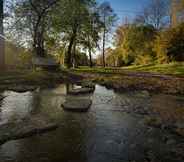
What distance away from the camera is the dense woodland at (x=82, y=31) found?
16156 mm

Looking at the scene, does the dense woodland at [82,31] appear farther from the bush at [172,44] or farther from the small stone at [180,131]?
the small stone at [180,131]

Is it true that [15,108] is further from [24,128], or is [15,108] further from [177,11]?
[177,11]

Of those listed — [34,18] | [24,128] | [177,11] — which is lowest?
[24,128]

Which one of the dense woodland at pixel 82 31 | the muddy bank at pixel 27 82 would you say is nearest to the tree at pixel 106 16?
the dense woodland at pixel 82 31

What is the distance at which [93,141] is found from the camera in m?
3.16

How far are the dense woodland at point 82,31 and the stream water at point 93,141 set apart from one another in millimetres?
11866

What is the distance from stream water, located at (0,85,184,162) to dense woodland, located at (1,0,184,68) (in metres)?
11.9

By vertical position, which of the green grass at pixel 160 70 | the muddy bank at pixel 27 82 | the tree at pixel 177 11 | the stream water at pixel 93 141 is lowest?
the stream water at pixel 93 141

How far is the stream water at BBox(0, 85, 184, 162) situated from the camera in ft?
8.77

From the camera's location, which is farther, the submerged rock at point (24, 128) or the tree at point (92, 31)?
the tree at point (92, 31)

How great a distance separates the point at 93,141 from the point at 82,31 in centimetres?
2119

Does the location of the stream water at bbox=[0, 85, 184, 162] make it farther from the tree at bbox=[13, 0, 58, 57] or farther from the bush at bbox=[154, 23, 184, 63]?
the bush at bbox=[154, 23, 184, 63]

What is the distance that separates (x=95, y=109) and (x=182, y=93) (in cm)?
420

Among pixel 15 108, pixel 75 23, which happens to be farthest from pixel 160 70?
pixel 15 108
